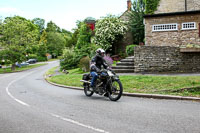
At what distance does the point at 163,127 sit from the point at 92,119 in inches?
72.3

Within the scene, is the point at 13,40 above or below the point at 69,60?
above

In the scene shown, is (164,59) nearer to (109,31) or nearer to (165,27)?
(165,27)

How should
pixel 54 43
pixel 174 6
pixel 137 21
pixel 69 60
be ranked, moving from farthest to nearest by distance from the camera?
pixel 54 43
pixel 69 60
pixel 137 21
pixel 174 6

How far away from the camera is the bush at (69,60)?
32.6 metres

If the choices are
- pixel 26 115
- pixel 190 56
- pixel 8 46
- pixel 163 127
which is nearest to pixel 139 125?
pixel 163 127

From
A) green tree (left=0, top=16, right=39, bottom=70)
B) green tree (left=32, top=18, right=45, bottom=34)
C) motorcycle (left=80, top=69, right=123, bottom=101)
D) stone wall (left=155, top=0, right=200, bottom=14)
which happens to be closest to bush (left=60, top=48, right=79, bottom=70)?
green tree (left=0, top=16, right=39, bottom=70)

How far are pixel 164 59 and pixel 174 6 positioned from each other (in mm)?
9983

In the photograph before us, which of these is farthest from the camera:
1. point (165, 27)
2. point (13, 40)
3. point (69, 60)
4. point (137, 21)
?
point (13, 40)

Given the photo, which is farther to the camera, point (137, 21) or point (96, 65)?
point (137, 21)

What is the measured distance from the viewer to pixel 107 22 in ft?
104

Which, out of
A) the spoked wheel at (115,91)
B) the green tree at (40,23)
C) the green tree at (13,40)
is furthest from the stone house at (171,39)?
the green tree at (40,23)

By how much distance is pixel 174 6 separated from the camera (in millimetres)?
23734

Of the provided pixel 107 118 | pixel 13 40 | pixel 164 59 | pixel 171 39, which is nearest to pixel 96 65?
pixel 107 118

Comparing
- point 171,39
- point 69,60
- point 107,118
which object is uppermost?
point 171,39
